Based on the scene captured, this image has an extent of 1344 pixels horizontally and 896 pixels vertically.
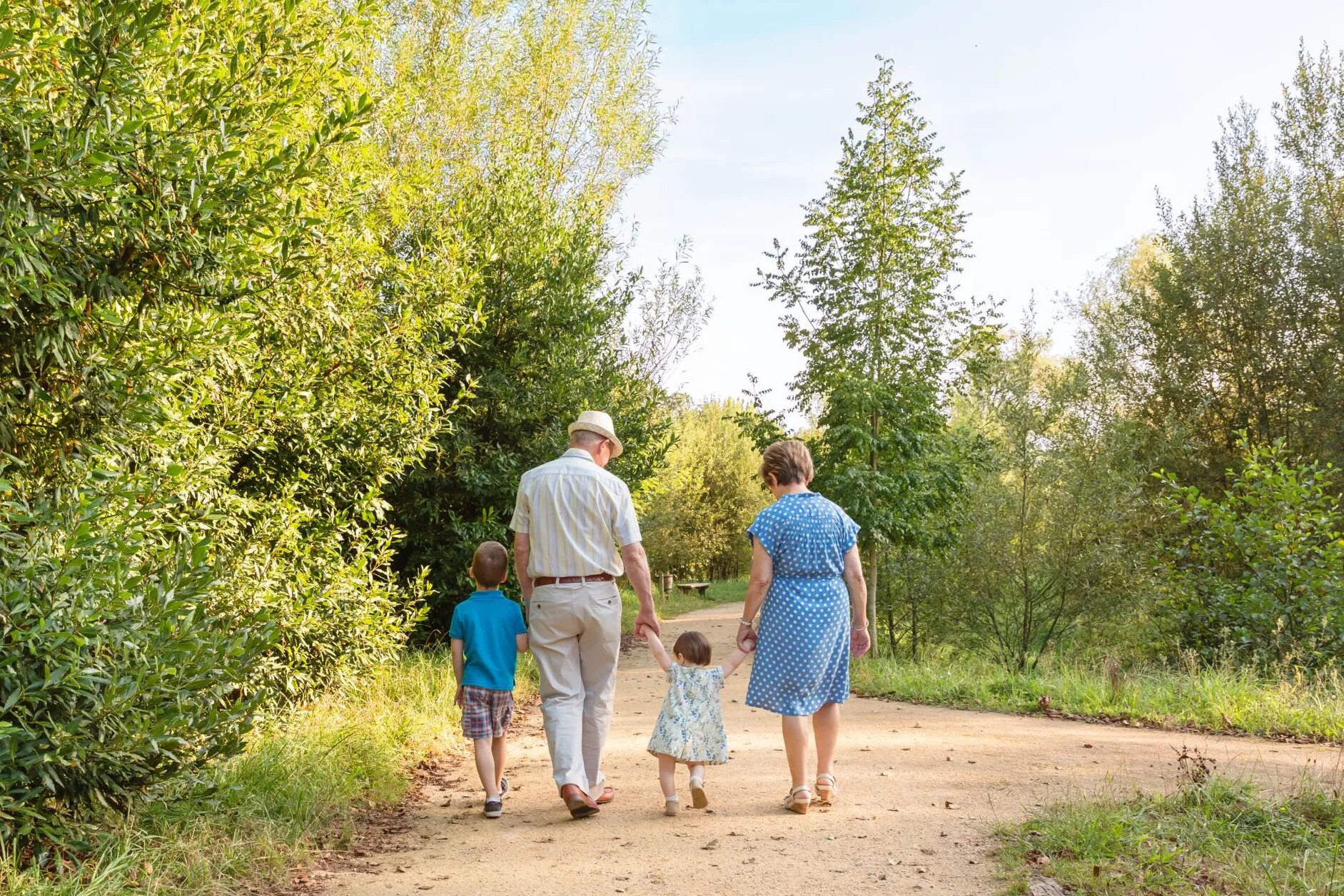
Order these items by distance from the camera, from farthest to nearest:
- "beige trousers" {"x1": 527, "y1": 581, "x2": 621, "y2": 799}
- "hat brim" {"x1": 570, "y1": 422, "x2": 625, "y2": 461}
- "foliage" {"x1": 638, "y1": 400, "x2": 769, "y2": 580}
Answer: "foliage" {"x1": 638, "y1": 400, "x2": 769, "y2": 580} < "hat brim" {"x1": 570, "y1": 422, "x2": 625, "y2": 461} < "beige trousers" {"x1": 527, "y1": 581, "x2": 621, "y2": 799}

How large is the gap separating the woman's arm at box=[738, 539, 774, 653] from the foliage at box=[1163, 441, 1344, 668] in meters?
6.98

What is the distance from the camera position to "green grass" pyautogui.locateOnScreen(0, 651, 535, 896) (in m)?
4.27

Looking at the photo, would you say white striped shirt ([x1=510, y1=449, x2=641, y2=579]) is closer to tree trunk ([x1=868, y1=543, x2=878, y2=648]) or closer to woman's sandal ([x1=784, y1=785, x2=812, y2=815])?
woman's sandal ([x1=784, y1=785, x2=812, y2=815])

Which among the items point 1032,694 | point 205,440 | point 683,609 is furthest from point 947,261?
point 683,609

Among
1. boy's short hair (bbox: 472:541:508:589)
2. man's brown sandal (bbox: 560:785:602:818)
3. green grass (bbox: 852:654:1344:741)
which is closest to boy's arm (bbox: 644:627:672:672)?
man's brown sandal (bbox: 560:785:602:818)

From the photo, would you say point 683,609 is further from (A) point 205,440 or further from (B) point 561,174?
(A) point 205,440

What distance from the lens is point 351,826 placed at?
554 centimetres

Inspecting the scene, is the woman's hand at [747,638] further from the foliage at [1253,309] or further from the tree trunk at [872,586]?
the foliage at [1253,309]

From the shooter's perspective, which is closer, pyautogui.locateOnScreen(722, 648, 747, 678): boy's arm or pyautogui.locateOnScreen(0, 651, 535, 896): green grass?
pyautogui.locateOnScreen(0, 651, 535, 896): green grass

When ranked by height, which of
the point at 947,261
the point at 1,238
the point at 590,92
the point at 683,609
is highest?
the point at 590,92

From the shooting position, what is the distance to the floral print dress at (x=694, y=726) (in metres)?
5.81

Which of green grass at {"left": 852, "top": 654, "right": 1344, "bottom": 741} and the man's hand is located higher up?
the man's hand

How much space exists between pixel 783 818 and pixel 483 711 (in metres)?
1.86

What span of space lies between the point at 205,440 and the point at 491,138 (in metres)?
9.16
